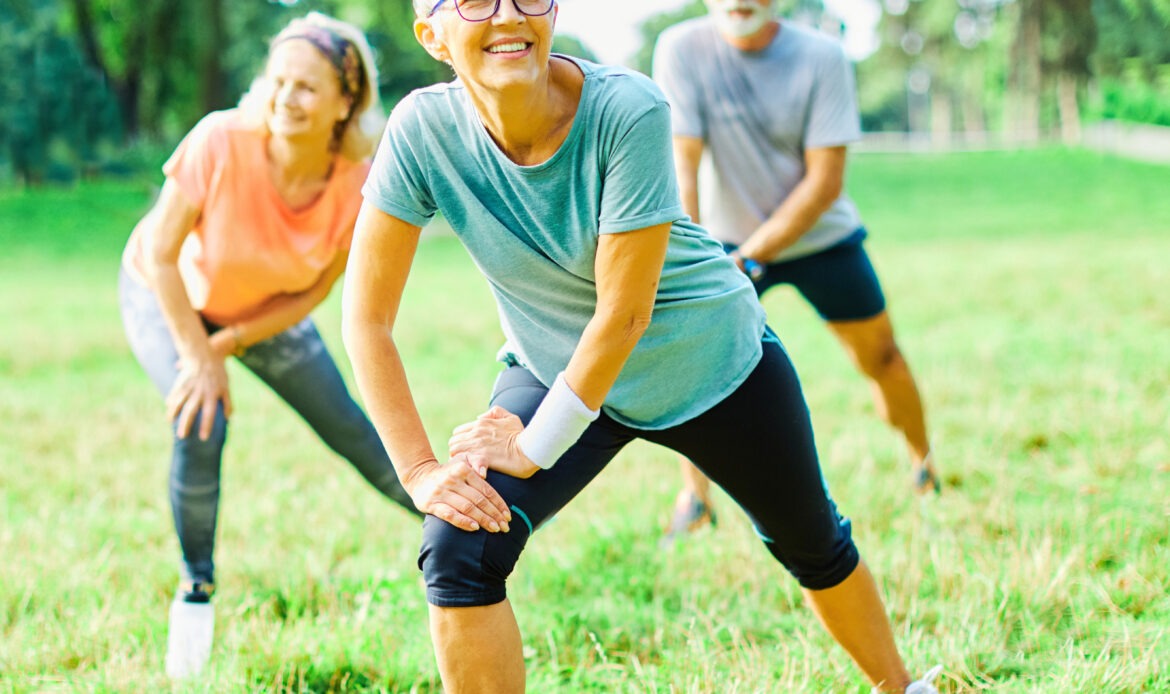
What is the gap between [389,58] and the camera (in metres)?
34.4

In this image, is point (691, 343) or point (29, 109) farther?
point (29, 109)

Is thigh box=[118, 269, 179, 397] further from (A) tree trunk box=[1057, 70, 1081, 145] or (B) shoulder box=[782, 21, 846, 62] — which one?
(A) tree trunk box=[1057, 70, 1081, 145]

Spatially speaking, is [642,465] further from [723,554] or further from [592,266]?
[592,266]

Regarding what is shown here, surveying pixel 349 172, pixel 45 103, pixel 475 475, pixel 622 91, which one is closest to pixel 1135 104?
pixel 45 103

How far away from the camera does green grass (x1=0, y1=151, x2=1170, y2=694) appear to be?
319 cm

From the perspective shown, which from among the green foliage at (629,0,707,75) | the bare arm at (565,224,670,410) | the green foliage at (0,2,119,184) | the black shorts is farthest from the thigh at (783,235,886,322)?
the green foliage at (629,0,707,75)

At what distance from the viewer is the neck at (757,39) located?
438 cm

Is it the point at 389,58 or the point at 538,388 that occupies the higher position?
the point at 538,388

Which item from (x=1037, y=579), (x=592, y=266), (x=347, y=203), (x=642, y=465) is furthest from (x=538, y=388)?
(x=642, y=465)

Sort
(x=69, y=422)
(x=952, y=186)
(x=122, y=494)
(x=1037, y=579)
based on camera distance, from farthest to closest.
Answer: (x=952, y=186)
(x=69, y=422)
(x=122, y=494)
(x=1037, y=579)

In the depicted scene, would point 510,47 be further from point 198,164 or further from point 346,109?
point 198,164

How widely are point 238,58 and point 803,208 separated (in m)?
30.4

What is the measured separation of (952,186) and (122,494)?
25082 millimetres

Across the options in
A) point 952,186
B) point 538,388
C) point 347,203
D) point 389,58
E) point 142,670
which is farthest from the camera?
point 389,58
